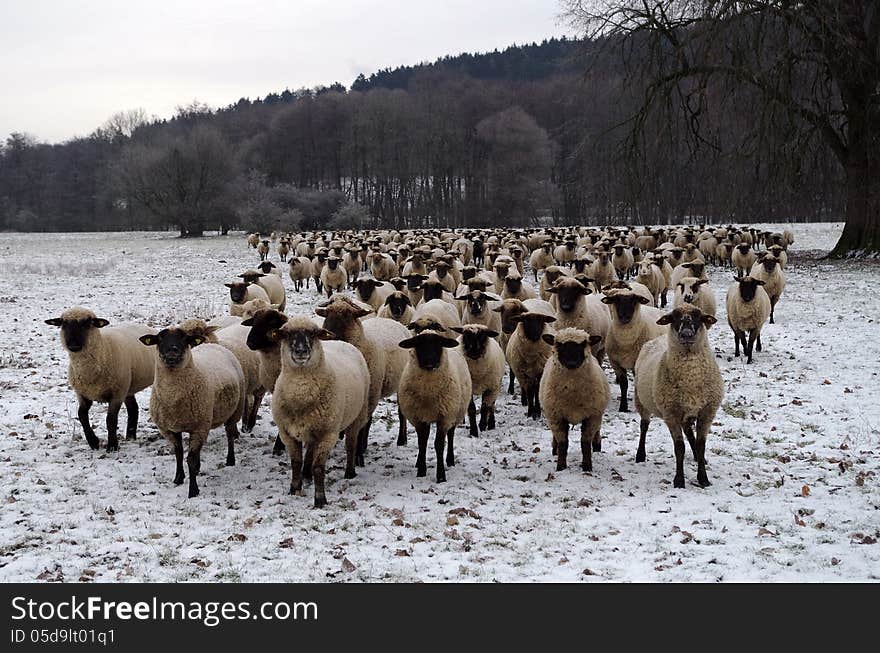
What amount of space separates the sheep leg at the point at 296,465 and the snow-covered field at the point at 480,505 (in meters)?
0.13

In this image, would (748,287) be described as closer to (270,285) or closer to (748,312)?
(748,312)

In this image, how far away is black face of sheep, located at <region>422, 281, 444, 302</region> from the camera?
42.3 ft

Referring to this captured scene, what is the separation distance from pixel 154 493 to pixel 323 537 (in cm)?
213

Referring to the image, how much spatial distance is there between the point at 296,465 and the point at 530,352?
12.4 ft

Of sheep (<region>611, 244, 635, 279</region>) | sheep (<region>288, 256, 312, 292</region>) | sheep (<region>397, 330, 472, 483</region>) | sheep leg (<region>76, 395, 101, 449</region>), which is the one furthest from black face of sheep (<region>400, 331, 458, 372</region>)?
sheep (<region>611, 244, 635, 279</region>)

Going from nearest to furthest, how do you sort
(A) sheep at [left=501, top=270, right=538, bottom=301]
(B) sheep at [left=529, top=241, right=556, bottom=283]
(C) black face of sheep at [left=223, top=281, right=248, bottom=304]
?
(A) sheep at [left=501, top=270, right=538, bottom=301] → (C) black face of sheep at [left=223, top=281, right=248, bottom=304] → (B) sheep at [left=529, top=241, right=556, bottom=283]

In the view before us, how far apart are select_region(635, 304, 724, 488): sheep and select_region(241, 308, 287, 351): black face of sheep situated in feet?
13.8

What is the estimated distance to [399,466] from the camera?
789 centimetres

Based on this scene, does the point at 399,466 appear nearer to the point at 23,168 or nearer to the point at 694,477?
the point at 694,477

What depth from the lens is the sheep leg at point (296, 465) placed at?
682 cm

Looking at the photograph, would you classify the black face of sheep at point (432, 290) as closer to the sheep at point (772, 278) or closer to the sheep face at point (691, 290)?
the sheep face at point (691, 290)

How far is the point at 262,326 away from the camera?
8031 mm

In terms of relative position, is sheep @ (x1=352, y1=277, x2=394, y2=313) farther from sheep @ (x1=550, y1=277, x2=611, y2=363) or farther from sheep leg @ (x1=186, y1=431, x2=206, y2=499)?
sheep leg @ (x1=186, y1=431, x2=206, y2=499)

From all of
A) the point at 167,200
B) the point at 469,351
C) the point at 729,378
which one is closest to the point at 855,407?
the point at 729,378
